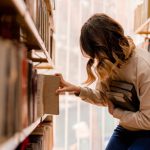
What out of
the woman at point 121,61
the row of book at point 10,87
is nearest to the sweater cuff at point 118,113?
the woman at point 121,61

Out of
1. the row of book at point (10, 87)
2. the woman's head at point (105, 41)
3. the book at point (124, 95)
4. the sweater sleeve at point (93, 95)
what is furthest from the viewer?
the sweater sleeve at point (93, 95)

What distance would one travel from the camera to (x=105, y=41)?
1.66 metres

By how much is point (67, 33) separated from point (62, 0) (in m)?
0.34

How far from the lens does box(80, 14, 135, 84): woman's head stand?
1.66 meters

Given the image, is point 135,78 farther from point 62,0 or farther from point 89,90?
point 62,0

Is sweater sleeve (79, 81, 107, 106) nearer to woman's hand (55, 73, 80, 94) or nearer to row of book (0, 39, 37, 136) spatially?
woman's hand (55, 73, 80, 94)

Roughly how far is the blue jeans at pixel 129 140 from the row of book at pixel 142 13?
42.2 inches

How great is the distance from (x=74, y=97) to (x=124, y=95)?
1.65 meters

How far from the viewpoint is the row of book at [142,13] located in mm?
2621

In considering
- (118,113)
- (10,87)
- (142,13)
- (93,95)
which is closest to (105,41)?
(118,113)

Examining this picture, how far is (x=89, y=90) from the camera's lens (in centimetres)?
211

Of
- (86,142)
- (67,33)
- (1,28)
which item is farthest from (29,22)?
(86,142)

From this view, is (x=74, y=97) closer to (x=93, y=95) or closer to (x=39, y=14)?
(x=93, y=95)

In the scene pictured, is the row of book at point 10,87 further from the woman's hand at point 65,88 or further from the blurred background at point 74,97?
the blurred background at point 74,97
